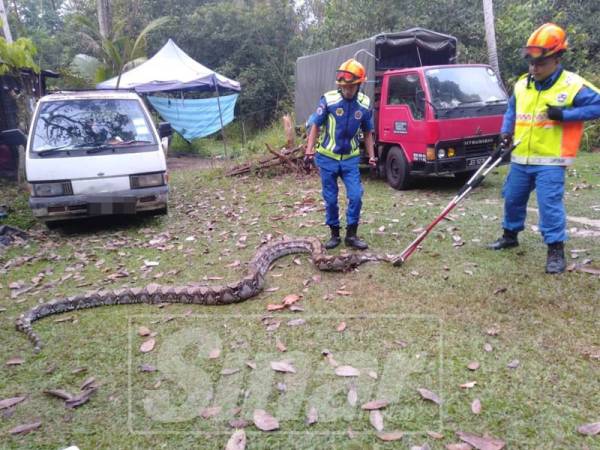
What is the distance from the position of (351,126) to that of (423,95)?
3875 mm

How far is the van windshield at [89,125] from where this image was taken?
6.78 metres

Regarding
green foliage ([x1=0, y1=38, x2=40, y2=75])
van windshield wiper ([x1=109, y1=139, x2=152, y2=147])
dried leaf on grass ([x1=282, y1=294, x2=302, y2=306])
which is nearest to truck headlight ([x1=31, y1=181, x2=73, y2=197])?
van windshield wiper ([x1=109, y1=139, x2=152, y2=147])

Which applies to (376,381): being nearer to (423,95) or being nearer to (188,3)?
(423,95)

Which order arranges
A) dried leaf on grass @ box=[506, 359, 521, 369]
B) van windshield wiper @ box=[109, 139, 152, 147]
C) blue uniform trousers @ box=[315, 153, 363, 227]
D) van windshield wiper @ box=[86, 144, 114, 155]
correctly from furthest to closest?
van windshield wiper @ box=[109, 139, 152, 147] < van windshield wiper @ box=[86, 144, 114, 155] < blue uniform trousers @ box=[315, 153, 363, 227] < dried leaf on grass @ box=[506, 359, 521, 369]

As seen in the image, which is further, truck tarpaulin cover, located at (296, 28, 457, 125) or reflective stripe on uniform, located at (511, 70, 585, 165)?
truck tarpaulin cover, located at (296, 28, 457, 125)

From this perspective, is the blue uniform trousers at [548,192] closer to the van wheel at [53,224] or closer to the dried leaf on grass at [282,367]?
the dried leaf on grass at [282,367]

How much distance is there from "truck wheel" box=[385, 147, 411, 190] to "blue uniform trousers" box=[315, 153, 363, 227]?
3702mm

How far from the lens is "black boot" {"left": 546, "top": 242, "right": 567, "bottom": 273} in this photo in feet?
15.1

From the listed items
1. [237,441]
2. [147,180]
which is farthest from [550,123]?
[147,180]

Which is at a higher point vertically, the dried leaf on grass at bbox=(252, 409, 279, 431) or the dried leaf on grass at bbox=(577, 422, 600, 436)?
the dried leaf on grass at bbox=(577, 422, 600, 436)

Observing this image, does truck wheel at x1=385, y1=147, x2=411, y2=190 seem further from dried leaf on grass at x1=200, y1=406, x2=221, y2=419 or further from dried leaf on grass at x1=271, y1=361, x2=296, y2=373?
dried leaf on grass at x1=200, y1=406, x2=221, y2=419

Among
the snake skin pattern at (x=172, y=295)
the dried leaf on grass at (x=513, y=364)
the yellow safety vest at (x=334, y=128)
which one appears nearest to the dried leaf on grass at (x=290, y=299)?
the snake skin pattern at (x=172, y=295)

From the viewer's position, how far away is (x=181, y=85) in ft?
52.4

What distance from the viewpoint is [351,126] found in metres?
5.34
